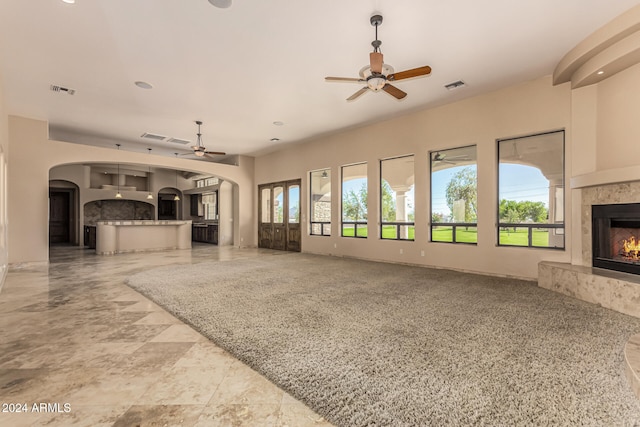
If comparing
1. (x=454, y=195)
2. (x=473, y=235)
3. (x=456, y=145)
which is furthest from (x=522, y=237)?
(x=456, y=145)

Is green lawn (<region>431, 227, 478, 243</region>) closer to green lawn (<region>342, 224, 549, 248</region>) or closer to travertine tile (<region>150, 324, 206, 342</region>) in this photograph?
green lawn (<region>342, 224, 549, 248</region>)

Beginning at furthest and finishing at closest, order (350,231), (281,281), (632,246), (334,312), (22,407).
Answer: (350,231) → (281,281) → (632,246) → (334,312) → (22,407)

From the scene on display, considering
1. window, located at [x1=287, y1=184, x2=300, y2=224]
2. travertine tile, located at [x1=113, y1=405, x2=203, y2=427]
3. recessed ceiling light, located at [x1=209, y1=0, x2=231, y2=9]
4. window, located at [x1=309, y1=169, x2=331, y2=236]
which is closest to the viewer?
travertine tile, located at [x1=113, y1=405, x2=203, y2=427]

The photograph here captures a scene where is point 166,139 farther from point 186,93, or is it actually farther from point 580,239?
point 580,239

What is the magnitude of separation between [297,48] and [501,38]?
2.64 meters

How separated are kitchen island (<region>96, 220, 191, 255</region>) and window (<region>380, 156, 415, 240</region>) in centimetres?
711

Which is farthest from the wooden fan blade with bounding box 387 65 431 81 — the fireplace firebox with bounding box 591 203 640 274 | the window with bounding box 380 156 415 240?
the window with bounding box 380 156 415 240

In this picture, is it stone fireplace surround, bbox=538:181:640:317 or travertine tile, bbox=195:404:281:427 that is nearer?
travertine tile, bbox=195:404:281:427

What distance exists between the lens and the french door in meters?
9.64

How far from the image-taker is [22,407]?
1702 mm

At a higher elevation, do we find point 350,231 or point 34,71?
point 34,71

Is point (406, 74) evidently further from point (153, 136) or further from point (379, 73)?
point (153, 136)

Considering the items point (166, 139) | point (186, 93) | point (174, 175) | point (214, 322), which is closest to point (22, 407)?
point (214, 322)

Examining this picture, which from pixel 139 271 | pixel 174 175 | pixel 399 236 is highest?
pixel 174 175
